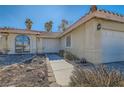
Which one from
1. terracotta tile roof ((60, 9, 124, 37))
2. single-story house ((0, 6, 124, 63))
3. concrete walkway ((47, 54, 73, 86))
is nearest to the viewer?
concrete walkway ((47, 54, 73, 86))

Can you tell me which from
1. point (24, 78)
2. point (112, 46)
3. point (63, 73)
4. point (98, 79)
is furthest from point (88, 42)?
point (98, 79)

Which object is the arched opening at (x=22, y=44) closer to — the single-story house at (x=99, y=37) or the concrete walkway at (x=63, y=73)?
the single-story house at (x=99, y=37)

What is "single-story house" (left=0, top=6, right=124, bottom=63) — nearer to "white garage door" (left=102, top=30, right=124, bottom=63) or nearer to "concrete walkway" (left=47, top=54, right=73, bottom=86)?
"white garage door" (left=102, top=30, right=124, bottom=63)

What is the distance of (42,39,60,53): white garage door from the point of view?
68.6 ft

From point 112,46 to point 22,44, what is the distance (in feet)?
43.3

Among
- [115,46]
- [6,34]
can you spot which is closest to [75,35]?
[115,46]

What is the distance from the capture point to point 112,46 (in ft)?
30.5

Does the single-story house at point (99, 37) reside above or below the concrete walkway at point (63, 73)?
above

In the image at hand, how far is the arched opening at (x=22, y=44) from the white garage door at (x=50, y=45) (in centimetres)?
243

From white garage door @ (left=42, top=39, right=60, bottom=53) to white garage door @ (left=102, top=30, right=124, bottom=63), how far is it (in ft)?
41.4

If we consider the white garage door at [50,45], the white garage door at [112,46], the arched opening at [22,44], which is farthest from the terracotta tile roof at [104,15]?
the white garage door at [50,45]

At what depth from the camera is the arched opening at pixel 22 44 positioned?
19.0 m

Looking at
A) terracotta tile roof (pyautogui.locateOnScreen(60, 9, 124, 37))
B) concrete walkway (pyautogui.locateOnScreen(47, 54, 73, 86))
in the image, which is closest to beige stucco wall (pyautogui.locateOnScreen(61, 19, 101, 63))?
terracotta tile roof (pyautogui.locateOnScreen(60, 9, 124, 37))
